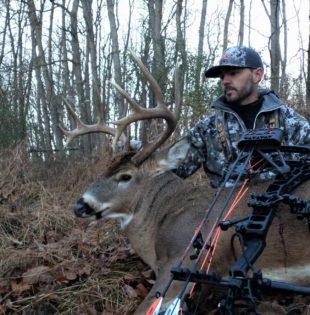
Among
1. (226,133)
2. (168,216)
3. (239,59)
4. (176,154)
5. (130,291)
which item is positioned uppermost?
(239,59)

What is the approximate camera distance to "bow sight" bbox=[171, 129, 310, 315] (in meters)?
2.56

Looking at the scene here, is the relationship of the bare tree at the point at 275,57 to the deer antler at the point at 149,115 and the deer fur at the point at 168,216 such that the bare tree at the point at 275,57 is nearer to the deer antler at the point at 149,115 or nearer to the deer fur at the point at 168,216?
the deer antler at the point at 149,115

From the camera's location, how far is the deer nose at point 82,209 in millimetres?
4625

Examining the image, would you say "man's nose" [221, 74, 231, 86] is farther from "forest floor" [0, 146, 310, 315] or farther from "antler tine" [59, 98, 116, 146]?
"forest floor" [0, 146, 310, 315]

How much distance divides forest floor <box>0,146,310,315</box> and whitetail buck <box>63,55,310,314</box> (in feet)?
1.09

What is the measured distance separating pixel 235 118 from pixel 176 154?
67cm

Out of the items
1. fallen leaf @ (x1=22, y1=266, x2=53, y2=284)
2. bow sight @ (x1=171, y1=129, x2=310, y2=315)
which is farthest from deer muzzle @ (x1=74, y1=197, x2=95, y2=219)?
bow sight @ (x1=171, y1=129, x2=310, y2=315)

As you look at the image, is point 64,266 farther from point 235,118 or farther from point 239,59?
point 239,59

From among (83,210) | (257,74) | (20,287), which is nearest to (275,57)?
(257,74)

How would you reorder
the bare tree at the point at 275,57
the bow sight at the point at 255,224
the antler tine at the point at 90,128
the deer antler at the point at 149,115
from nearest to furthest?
the bow sight at the point at 255,224, the deer antler at the point at 149,115, the antler tine at the point at 90,128, the bare tree at the point at 275,57

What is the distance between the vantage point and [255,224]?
2.93m

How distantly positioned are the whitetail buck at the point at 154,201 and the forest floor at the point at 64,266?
332 mm

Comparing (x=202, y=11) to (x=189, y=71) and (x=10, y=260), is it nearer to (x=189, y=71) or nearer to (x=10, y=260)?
(x=189, y=71)

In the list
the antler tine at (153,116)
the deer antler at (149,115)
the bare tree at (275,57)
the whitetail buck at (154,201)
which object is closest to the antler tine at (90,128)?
the whitetail buck at (154,201)
